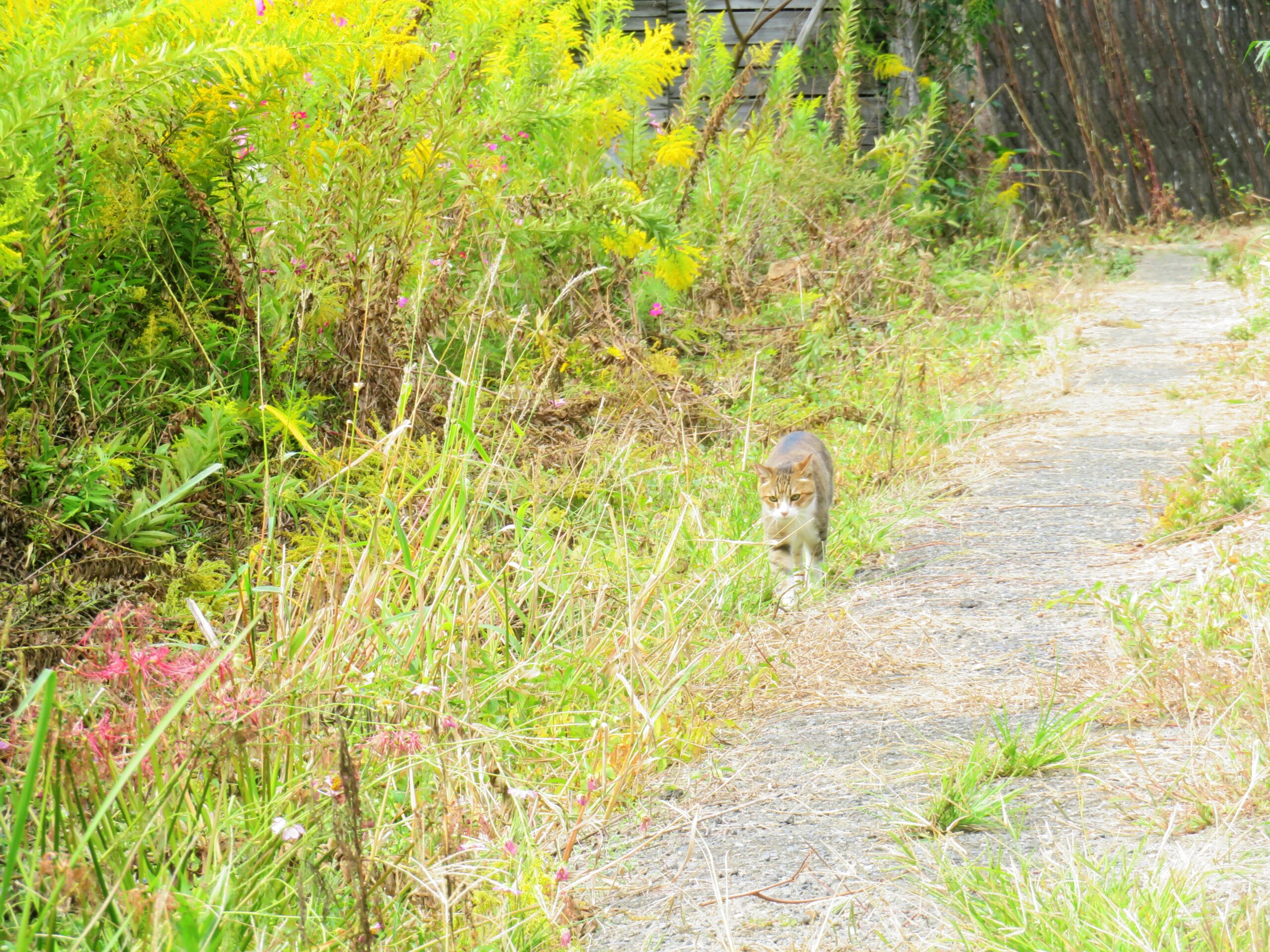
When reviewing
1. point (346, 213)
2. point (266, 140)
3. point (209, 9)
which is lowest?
point (346, 213)

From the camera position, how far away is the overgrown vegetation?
5.98 feet

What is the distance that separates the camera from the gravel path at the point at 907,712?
6.18 ft

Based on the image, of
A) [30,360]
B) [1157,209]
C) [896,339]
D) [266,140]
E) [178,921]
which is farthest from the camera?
[1157,209]

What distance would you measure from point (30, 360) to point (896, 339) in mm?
4030

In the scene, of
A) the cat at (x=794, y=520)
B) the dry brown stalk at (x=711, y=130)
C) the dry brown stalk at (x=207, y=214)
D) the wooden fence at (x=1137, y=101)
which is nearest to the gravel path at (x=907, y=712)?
the cat at (x=794, y=520)

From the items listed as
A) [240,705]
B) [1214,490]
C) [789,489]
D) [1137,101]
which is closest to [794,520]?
[789,489]

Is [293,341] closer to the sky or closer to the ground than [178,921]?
closer to the sky

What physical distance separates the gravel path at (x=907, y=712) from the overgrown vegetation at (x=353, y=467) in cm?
14

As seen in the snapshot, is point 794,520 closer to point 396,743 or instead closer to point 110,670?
point 396,743

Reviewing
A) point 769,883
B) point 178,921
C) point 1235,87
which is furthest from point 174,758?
point 1235,87

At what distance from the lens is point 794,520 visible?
137 inches

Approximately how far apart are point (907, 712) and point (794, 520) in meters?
0.96

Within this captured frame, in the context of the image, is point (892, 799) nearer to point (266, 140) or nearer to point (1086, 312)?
point (266, 140)

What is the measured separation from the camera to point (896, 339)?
583 cm
